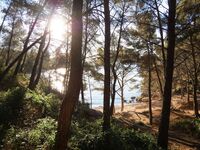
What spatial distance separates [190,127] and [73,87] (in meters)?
13.1

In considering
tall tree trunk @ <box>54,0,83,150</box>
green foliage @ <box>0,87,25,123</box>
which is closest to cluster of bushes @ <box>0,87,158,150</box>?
green foliage @ <box>0,87,25,123</box>

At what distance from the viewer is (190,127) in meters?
17.4

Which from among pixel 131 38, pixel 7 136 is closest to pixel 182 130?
pixel 131 38

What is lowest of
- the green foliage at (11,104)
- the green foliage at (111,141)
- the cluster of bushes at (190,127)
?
the cluster of bushes at (190,127)

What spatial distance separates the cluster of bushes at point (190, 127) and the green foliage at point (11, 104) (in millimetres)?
10275

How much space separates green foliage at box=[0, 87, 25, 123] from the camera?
10.6 metres

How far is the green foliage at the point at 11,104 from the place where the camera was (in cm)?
1064

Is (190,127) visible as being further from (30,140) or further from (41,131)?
(30,140)

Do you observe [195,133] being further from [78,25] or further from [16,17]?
[16,17]

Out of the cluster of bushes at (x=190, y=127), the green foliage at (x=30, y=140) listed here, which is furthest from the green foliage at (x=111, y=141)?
the cluster of bushes at (x=190, y=127)

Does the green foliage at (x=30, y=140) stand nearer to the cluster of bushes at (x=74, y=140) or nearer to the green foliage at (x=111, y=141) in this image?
the cluster of bushes at (x=74, y=140)

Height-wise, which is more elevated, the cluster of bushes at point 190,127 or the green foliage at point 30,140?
the green foliage at point 30,140

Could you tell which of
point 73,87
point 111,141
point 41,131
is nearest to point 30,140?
point 41,131

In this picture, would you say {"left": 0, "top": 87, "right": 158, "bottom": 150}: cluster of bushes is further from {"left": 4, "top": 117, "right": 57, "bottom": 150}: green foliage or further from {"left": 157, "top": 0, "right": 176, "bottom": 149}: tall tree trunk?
{"left": 157, "top": 0, "right": 176, "bottom": 149}: tall tree trunk
